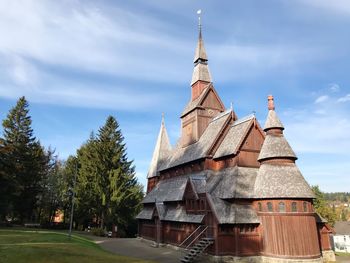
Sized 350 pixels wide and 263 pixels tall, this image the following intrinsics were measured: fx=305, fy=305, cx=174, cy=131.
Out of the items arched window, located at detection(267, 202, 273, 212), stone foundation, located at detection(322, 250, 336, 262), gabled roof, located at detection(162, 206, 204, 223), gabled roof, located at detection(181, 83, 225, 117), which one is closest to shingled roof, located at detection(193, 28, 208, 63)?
gabled roof, located at detection(181, 83, 225, 117)

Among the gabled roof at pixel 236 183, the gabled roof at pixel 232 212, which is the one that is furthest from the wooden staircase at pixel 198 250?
the gabled roof at pixel 236 183

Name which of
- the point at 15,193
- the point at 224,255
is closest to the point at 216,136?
the point at 224,255

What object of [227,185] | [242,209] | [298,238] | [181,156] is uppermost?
[181,156]

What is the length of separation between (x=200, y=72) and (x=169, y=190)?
1732 centimetres

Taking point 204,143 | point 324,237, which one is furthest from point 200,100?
point 324,237

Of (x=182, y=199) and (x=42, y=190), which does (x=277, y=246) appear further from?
(x=42, y=190)

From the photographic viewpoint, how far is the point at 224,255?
26344 millimetres

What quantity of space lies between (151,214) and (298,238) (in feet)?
69.9

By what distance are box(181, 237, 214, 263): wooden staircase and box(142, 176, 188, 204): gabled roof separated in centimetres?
778

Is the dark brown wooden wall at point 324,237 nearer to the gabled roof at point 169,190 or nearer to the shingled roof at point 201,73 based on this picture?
the gabled roof at point 169,190

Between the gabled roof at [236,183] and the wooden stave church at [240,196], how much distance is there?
4.1 inches

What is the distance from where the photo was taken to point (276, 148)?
28.4 meters

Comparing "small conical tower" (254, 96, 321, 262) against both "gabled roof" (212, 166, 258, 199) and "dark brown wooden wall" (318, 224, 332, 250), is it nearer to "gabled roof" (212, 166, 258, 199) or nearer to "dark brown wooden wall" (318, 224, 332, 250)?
"gabled roof" (212, 166, 258, 199)

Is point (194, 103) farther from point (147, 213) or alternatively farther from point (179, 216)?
point (147, 213)
